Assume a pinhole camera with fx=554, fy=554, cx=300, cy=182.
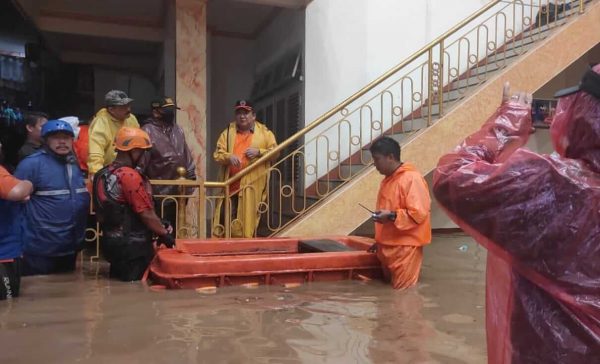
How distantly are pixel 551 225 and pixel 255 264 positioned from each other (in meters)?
3.29

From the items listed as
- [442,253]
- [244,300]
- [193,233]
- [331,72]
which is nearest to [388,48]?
[331,72]

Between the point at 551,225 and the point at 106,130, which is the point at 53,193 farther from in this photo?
the point at 551,225

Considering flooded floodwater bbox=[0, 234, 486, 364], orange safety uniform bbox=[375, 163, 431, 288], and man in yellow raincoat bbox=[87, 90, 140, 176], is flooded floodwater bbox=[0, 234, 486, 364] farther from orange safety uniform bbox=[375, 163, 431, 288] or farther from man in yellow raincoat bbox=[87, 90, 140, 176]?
man in yellow raincoat bbox=[87, 90, 140, 176]

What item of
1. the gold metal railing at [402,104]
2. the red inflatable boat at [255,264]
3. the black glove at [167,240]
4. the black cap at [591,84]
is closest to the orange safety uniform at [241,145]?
the gold metal railing at [402,104]

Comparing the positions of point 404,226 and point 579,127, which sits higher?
point 579,127

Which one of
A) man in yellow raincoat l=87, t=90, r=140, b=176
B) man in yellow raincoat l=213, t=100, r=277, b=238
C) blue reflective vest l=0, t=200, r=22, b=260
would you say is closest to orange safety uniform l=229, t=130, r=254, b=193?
man in yellow raincoat l=213, t=100, r=277, b=238

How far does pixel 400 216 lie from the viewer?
430 cm

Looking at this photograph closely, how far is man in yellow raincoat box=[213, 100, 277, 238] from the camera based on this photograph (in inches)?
226

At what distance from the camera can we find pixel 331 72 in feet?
23.9

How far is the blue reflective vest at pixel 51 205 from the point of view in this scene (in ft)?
14.9

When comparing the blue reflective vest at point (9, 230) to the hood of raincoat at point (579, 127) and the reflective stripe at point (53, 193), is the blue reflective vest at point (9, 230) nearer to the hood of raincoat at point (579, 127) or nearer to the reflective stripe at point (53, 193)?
the reflective stripe at point (53, 193)

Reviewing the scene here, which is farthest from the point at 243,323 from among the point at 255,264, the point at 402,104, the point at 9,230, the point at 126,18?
the point at 126,18

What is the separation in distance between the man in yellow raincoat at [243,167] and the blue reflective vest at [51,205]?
1410mm

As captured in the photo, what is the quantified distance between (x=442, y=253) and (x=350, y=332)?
3.31m
